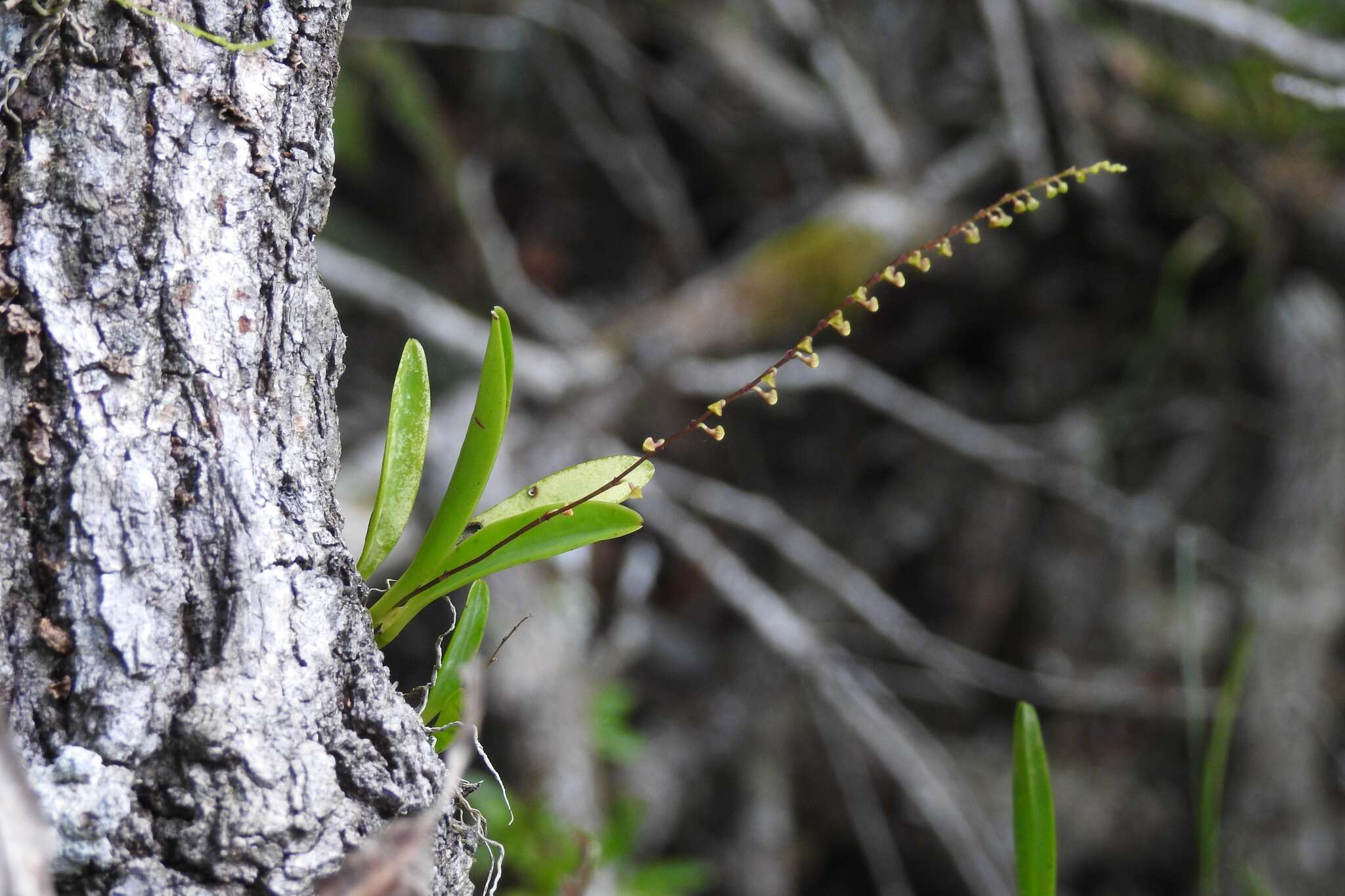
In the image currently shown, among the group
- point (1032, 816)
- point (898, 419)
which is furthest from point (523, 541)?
point (898, 419)

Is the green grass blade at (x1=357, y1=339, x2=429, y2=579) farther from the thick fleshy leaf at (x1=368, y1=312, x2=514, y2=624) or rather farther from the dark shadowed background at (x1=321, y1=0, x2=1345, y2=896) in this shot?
the dark shadowed background at (x1=321, y1=0, x2=1345, y2=896)

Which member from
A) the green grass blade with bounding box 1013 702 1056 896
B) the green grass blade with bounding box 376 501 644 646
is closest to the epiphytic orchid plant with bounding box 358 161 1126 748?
the green grass blade with bounding box 376 501 644 646

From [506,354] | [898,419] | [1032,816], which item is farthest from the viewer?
[898,419]

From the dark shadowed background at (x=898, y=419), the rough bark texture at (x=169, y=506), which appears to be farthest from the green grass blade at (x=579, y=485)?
the dark shadowed background at (x=898, y=419)

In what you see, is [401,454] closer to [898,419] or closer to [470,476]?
[470,476]

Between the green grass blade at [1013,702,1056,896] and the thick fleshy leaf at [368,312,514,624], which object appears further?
the green grass blade at [1013,702,1056,896]

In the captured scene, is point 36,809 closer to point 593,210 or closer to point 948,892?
point 948,892
